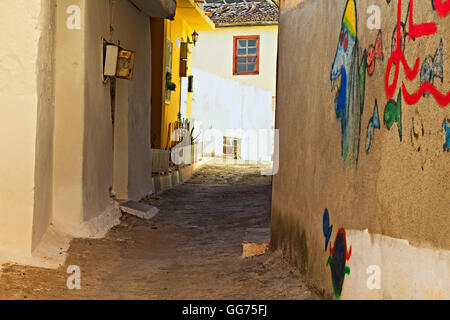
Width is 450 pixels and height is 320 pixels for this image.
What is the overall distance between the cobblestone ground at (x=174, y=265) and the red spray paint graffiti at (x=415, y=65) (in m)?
1.74

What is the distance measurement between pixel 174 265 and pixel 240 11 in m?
17.7

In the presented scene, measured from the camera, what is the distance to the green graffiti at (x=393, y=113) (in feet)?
9.07

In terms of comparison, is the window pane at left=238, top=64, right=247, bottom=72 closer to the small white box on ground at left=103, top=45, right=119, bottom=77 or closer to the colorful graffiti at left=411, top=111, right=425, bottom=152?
the small white box on ground at left=103, top=45, right=119, bottom=77

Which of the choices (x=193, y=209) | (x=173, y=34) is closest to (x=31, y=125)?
(x=193, y=209)

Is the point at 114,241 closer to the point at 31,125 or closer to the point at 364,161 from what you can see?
the point at 31,125

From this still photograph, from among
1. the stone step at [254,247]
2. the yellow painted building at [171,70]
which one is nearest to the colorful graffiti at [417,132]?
the stone step at [254,247]

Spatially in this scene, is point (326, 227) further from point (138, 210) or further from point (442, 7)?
point (138, 210)

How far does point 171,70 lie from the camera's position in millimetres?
14906

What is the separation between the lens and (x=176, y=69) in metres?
15.9

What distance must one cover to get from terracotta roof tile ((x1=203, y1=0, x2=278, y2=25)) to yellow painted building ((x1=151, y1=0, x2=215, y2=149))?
3594mm

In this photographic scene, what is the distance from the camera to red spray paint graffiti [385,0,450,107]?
2.36 m

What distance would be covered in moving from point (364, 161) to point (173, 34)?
12590mm

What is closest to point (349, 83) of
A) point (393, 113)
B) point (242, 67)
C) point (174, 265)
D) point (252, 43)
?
point (393, 113)

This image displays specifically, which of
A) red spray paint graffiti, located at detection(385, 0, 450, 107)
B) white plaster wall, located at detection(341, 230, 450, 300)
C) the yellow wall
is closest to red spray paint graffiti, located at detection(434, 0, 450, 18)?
red spray paint graffiti, located at detection(385, 0, 450, 107)
